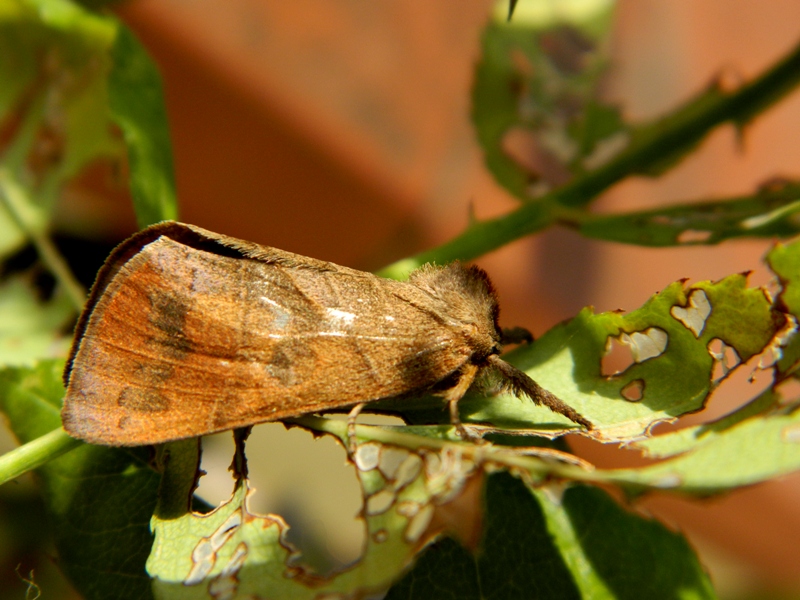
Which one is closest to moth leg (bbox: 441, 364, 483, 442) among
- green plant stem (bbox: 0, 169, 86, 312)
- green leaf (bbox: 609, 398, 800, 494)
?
green leaf (bbox: 609, 398, 800, 494)

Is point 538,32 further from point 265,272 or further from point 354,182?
point 354,182

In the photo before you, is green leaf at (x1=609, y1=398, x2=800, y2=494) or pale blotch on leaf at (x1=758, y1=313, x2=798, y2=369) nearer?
green leaf at (x1=609, y1=398, x2=800, y2=494)

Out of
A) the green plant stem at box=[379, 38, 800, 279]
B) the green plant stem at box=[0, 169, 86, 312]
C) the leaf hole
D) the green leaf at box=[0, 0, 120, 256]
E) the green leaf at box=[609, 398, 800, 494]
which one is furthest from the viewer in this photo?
the leaf hole

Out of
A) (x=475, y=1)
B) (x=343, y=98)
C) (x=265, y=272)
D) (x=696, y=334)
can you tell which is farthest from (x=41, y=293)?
(x=475, y=1)

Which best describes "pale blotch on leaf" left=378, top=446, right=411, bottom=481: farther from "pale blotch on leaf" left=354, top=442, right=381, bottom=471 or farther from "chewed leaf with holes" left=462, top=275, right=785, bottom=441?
"chewed leaf with holes" left=462, top=275, right=785, bottom=441

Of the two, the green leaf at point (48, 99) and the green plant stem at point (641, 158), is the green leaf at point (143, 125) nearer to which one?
the green leaf at point (48, 99)
